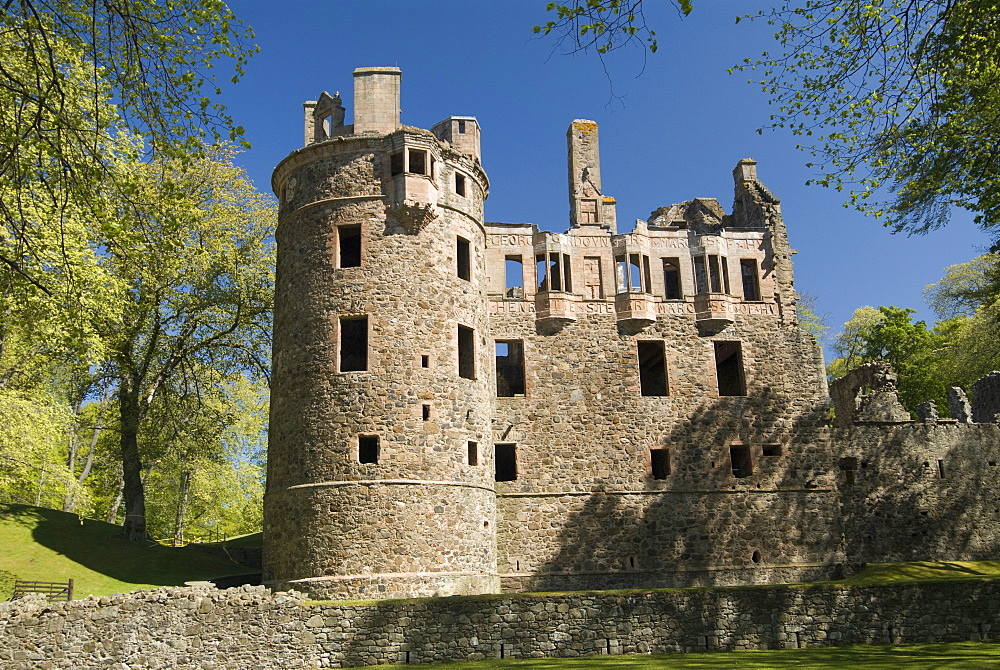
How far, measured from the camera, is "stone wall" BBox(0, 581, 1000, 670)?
1488 centimetres

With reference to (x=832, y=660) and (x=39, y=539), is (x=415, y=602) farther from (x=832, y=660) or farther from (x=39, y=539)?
(x=39, y=539)

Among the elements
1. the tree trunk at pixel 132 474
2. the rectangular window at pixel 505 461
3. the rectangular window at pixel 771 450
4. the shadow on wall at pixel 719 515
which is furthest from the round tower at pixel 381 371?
the rectangular window at pixel 771 450

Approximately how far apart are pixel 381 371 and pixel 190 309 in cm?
1035

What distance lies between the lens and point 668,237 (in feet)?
88.8

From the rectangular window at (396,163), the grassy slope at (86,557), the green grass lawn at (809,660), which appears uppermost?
the rectangular window at (396,163)

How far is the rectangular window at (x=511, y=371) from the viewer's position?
1009 inches

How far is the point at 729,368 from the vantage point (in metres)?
27.9

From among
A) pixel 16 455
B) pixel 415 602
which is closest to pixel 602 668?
pixel 415 602

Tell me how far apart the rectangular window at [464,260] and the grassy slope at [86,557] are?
11.8 metres

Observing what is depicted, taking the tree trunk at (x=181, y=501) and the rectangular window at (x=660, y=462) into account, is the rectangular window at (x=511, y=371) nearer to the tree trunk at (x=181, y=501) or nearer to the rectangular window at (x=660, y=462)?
the rectangular window at (x=660, y=462)

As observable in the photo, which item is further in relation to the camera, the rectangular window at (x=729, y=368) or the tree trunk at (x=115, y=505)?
the tree trunk at (x=115, y=505)

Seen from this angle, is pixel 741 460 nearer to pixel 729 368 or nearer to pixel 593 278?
pixel 729 368

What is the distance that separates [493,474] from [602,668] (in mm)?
9085

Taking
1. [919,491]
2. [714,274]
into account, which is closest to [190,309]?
[714,274]
